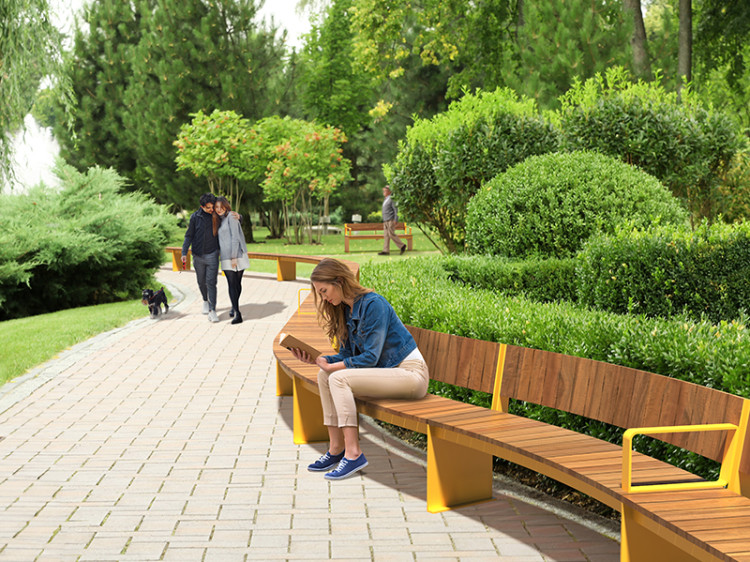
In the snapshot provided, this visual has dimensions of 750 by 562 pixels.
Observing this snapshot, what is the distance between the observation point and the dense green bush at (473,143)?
36.1ft

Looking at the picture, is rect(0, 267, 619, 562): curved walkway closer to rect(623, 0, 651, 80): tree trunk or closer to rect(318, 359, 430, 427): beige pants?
rect(318, 359, 430, 427): beige pants

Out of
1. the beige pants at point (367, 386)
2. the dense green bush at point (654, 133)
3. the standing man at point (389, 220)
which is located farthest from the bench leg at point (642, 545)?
the standing man at point (389, 220)

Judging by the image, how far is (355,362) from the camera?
464 centimetres

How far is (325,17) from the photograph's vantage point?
36812mm

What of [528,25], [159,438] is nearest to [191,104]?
[528,25]

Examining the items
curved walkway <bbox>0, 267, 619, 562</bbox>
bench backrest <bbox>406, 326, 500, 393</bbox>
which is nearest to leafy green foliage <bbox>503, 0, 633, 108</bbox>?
curved walkway <bbox>0, 267, 619, 562</bbox>

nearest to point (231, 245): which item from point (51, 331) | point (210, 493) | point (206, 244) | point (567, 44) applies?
point (206, 244)

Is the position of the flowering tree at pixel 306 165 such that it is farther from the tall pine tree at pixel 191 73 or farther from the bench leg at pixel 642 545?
the bench leg at pixel 642 545

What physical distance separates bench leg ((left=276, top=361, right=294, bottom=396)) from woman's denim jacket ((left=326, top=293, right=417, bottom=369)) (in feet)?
6.86

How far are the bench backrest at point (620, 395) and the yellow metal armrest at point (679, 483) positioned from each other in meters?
0.05

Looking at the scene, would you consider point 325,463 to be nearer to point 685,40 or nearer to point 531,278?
point 531,278

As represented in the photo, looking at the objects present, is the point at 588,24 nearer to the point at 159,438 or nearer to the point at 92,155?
the point at 159,438

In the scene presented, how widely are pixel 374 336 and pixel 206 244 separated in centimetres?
694

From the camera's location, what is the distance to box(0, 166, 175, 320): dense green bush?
517 inches
